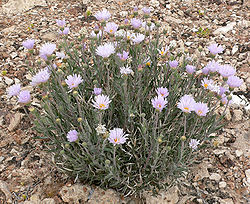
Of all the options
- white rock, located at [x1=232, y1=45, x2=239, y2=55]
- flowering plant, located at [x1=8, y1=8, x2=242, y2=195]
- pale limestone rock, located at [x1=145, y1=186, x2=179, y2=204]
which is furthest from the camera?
white rock, located at [x1=232, y1=45, x2=239, y2=55]

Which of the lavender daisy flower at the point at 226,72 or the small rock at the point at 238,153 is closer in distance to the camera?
the lavender daisy flower at the point at 226,72

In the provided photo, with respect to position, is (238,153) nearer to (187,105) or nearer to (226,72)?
(226,72)

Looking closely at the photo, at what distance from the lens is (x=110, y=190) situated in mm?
2484

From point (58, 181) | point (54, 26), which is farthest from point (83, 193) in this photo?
point (54, 26)

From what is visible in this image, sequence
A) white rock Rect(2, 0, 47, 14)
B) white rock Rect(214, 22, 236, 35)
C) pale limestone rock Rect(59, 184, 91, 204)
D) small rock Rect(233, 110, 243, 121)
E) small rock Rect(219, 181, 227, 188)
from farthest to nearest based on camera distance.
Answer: white rock Rect(2, 0, 47, 14) < white rock Rect(214, 22, 236, 35) < small rock Rect(233, 110, 243, 121) < small rock Rect(219, 181, 227, 188) < pale limestone rock Rect(59, 184, 91, 204)

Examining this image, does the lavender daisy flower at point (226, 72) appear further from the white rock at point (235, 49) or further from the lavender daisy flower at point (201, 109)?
the white rock at point (235, 49)

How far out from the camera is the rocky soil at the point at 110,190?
2570 mm

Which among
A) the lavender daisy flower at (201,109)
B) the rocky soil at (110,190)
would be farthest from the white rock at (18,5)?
the lavender daisy flower at (201,109)

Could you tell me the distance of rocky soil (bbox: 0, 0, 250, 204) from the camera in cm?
257

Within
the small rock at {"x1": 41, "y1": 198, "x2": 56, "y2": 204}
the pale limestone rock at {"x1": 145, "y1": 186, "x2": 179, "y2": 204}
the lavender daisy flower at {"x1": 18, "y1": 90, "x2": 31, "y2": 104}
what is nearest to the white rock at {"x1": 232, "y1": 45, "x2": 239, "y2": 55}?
the pale limestone rock at {"x1": 145, "y1": 186, "x2": 179, "y2": 204}

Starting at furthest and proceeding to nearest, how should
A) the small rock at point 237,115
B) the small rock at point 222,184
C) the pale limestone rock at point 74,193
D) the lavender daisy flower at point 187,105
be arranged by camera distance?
the small rock at point 237,115
the small rock at point 222,184
the pale limestone rock at point 74,193
the lavender daisy flower at point 187,105

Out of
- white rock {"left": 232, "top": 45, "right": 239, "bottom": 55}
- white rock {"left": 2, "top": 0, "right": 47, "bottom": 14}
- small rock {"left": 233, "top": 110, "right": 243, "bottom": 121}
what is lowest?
small rock {"left": 233, "top": 110, "right": 243, "bottom": 121}

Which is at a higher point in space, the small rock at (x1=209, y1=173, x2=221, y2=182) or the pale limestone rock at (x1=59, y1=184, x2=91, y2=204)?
the pale limestone rock at (x1=59, y1=184, x2=91, y2=204)

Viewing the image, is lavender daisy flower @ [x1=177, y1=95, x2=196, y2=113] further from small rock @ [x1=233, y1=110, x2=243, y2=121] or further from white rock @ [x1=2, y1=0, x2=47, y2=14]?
white rock @ [x1=2, y1=0, x2=47, y2=14]
